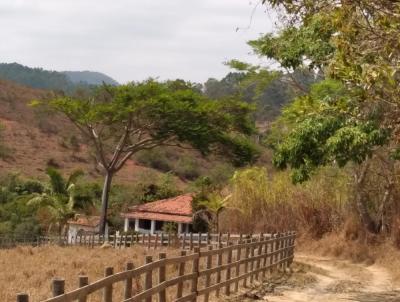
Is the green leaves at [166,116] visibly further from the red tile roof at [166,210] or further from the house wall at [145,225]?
the house wall at [145,225]

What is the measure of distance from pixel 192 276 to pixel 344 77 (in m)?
4.34

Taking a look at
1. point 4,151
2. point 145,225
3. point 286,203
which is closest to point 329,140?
point 286,203

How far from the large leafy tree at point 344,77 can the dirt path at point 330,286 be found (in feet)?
9.17

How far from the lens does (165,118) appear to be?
36062 millimetres

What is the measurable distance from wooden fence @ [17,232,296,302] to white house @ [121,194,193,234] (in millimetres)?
23352

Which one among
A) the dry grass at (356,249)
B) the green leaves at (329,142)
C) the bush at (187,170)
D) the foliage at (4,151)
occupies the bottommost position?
the dry grass at (356,249)

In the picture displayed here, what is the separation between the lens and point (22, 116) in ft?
350

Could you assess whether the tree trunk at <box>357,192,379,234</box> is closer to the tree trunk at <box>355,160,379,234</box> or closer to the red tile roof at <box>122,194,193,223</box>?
the tree trunk at <box>355,160,379,234</box>

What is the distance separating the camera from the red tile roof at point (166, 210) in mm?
44750

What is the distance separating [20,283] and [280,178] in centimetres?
1833

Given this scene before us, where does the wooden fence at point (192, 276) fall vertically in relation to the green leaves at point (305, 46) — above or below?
below

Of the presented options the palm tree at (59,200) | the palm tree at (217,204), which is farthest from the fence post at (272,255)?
the palm tree at (59,200)

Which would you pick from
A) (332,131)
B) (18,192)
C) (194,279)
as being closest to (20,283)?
(194,279)

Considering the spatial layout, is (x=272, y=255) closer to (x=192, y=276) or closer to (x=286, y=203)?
(x=192, y=276)
